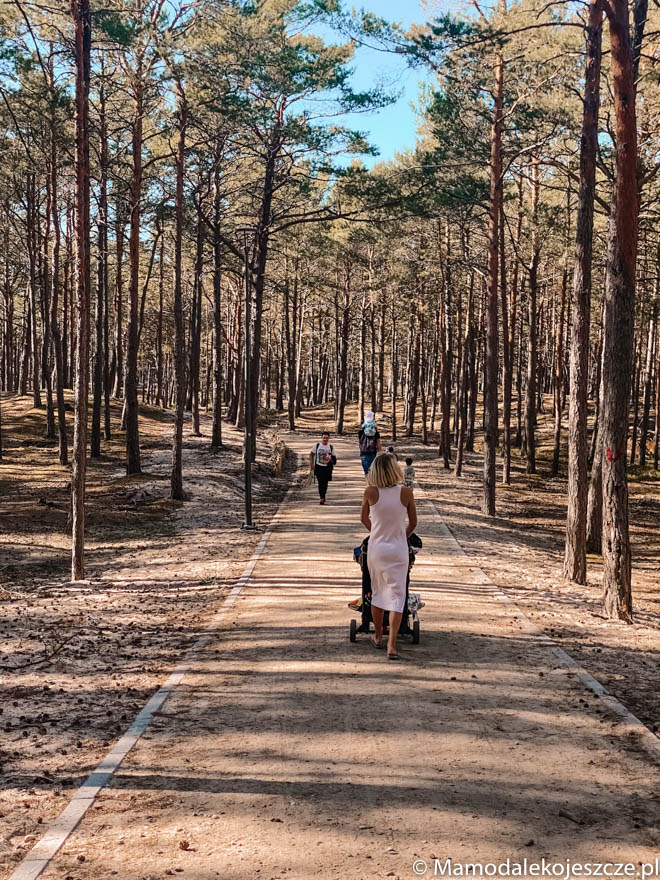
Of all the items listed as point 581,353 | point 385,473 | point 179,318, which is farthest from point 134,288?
point 385,473

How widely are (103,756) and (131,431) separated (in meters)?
19.3

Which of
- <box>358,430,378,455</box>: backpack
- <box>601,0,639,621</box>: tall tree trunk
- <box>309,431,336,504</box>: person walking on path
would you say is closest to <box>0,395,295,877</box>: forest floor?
<box>309,431,336,504</box>: person walking on path

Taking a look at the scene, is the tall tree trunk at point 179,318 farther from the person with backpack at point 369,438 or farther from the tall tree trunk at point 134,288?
the person with backpack at point 369,438

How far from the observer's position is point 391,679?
7078 millimetres

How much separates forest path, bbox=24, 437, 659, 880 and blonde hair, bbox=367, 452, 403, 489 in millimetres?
1726

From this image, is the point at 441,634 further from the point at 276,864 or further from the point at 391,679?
the point at 276,864

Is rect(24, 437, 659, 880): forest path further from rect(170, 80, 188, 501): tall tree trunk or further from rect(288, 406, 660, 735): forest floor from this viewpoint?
rect(170, 80, 188, 501): tall tree trunk

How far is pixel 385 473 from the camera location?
7.53 meters

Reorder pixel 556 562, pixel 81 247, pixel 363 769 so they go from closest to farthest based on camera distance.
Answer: pixel 363 769, pixel 81 247, pixel 556 562

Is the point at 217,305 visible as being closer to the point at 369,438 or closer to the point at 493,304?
the point at 493,304

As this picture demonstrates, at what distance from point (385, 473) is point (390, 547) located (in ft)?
2.32

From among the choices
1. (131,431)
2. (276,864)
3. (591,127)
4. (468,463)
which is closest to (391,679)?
(276,864)

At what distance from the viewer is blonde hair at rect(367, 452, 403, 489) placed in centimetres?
752

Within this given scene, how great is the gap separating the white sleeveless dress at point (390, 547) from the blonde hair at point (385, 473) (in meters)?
0.07
